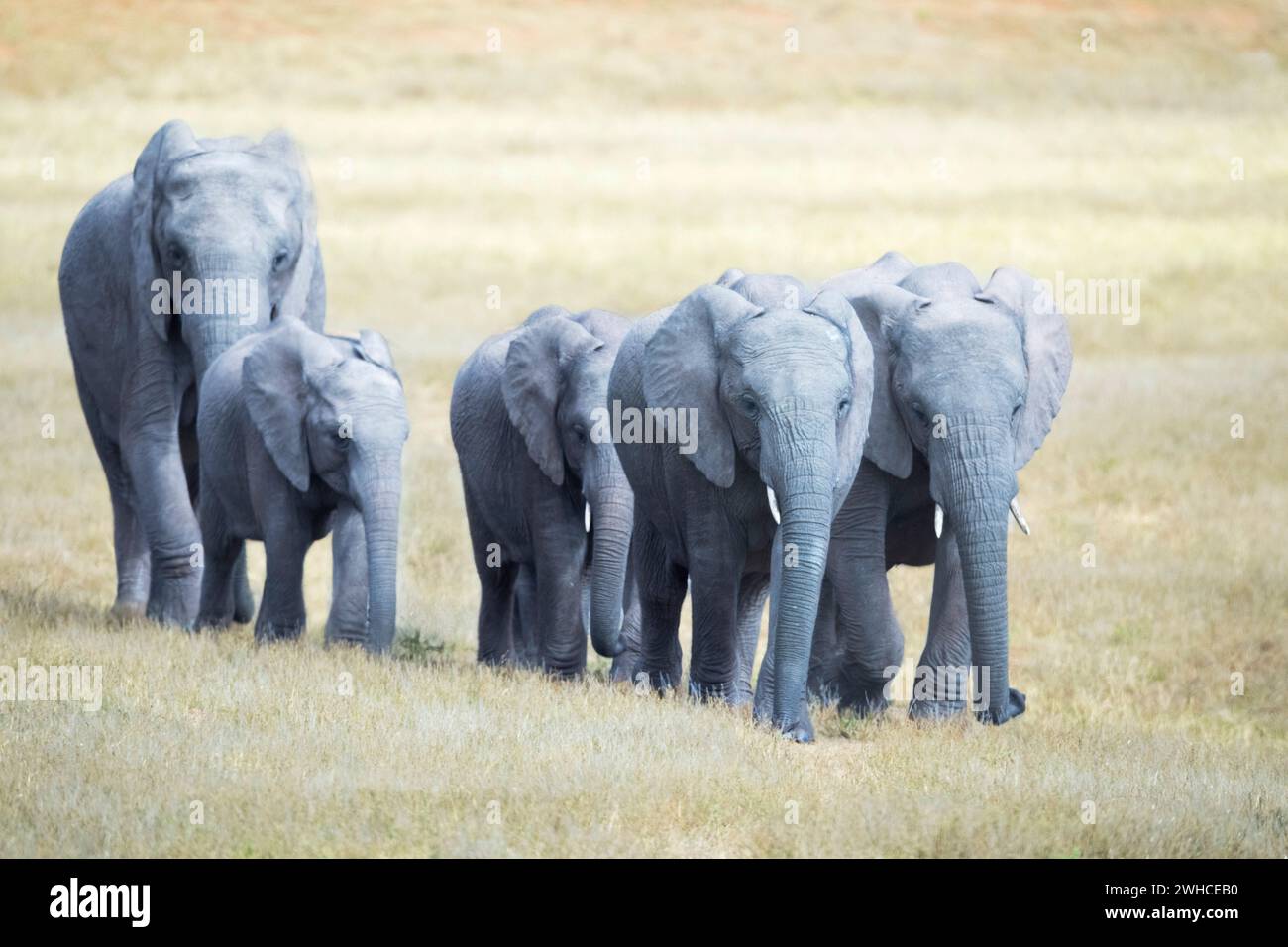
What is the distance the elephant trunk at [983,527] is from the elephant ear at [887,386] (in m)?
0.44

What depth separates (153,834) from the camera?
27.6 ft

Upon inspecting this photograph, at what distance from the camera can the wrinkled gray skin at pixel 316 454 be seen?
43.8 feet

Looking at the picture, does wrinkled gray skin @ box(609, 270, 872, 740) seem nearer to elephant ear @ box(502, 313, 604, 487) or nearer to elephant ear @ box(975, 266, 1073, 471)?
elephant ear @ box(502, 313, 604, 487)

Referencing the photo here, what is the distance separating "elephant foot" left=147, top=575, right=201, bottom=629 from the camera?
14.9 m

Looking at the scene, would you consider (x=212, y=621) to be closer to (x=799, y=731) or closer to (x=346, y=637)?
(x=346, y=637)

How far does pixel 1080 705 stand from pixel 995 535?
404cm

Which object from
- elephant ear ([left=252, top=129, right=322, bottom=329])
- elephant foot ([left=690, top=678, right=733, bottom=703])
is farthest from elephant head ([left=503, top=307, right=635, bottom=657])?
elephant ear ([left=252, top=129, right=322, bottom=329])

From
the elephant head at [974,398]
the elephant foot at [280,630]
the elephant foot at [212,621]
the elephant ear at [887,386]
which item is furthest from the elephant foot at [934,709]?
the elephant foot at [212,621]

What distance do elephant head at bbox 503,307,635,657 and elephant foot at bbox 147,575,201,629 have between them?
2.78 metres

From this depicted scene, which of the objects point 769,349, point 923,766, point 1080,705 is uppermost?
point 769,349

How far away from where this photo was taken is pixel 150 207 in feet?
49.6

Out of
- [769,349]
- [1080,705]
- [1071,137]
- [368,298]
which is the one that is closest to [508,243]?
[368,298]

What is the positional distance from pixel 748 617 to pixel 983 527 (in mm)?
2395
